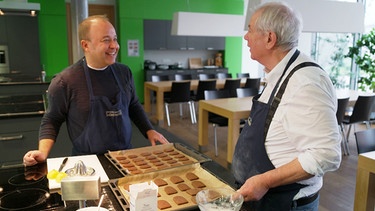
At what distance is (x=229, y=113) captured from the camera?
12.0 feet

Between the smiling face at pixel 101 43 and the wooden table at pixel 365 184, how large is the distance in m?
1.68

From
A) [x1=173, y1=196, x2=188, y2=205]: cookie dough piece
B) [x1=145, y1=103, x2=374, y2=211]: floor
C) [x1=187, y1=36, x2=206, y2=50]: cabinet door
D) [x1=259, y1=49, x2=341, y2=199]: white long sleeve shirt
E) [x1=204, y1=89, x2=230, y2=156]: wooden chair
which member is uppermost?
[x1=187, y1=36, x2=206, y2=50]: cabinet door

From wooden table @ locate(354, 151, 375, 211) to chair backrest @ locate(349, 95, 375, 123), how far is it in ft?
7.89

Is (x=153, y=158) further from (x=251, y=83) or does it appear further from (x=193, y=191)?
(x=251, y=83)

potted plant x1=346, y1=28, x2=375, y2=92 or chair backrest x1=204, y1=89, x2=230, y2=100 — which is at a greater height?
potted plant x1=346, y1=28, x2=375, y2=92

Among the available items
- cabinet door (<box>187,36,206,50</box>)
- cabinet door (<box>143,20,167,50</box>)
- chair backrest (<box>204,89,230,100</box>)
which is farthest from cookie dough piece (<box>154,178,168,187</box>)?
cabinet door (<box>187,36,206,50</box>)

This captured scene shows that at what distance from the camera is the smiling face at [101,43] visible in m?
1.67

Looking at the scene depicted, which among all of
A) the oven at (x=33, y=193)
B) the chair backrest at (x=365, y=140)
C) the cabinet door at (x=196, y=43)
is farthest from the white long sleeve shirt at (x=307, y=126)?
the cabinet door at (x=196, y=43)

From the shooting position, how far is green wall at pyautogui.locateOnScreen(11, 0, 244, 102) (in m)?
7.25

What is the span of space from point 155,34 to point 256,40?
7.16 m

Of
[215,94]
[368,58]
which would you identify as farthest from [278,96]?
[368,58]

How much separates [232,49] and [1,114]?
24.0ft

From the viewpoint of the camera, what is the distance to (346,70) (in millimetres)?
7699

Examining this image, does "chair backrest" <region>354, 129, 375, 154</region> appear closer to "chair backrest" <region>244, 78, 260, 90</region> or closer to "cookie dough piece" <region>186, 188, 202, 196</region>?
"cookie dough piece" <region>186, 188, 202, 196</region>
